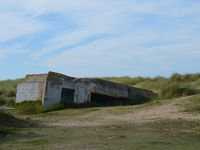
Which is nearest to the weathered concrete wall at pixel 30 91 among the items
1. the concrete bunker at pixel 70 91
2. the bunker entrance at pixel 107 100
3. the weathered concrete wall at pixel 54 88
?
the concrete bunker at pixel 70 91

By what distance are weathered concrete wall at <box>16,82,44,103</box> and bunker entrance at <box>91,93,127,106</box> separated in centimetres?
297

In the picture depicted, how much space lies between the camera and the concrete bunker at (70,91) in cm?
2572

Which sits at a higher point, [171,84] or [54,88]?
[171,84]

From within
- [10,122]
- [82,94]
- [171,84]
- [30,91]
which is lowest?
[10,122]

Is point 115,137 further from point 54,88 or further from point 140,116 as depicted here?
point 54,88

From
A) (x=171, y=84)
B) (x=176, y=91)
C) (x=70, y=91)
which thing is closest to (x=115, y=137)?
(x=176, y=91)

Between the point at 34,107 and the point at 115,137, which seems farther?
the point at 34,107

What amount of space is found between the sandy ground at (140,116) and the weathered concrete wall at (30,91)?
17.8 feet

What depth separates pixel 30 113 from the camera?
24.9 metres

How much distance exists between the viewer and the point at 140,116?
743 inches

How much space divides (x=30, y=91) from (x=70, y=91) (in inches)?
85.6

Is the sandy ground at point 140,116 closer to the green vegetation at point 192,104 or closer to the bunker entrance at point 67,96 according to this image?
the green vegetation at point 192,104

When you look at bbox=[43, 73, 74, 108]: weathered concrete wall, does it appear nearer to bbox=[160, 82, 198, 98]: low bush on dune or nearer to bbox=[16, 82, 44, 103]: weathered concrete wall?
bbox=[16, 82, 44, 103]: weathered concrete wall

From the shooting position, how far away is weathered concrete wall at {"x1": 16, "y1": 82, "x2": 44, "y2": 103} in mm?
26281
